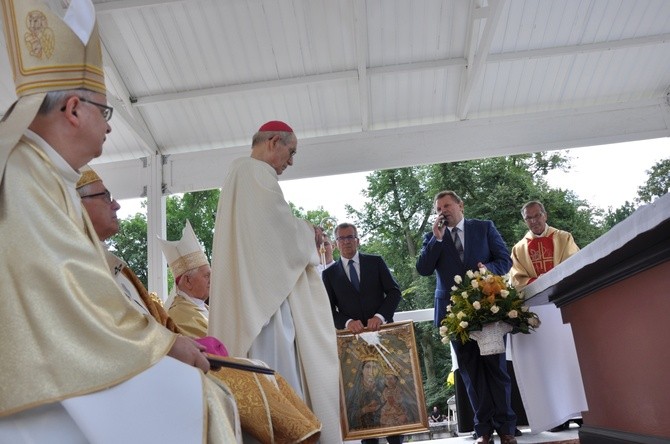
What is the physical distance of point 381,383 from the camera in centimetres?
455

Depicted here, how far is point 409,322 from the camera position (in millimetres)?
4699

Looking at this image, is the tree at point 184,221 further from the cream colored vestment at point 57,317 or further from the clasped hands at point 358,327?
the cream colored vestment at point 57,317

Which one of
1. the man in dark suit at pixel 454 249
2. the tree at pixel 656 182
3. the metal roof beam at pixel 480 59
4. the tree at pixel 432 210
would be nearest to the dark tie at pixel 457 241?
the man in dark suit at pixel 454 249

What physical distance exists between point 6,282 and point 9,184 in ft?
0.82

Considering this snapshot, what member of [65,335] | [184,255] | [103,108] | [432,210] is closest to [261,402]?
[65,335]

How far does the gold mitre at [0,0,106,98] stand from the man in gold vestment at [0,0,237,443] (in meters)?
0.03

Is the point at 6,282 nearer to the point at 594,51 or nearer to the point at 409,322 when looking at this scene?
the point at 409,322

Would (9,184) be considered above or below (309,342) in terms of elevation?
above

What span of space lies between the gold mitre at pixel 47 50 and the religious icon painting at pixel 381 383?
2.97 metres

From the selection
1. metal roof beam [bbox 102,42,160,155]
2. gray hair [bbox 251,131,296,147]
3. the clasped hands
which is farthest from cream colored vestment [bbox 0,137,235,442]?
metal roof beam [bbox 102,42,160,155]

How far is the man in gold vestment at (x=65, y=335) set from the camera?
157 cm

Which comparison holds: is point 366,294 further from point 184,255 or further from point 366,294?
point 184,255

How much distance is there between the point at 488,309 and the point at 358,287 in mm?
1123

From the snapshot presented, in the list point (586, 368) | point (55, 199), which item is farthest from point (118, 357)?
point (586, 368)
